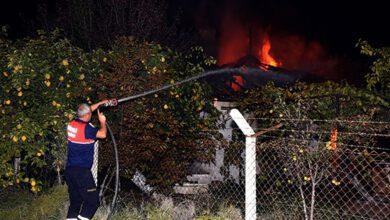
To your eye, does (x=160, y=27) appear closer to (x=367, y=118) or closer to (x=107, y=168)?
(x=107, y=168)

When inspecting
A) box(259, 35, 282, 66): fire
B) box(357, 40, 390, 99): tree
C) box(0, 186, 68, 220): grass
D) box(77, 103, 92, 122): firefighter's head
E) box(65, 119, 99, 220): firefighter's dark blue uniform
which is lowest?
box(0, 186, 68, 220): grass

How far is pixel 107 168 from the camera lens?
7.78m

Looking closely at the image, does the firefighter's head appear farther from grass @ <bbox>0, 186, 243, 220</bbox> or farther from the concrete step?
the concrete step

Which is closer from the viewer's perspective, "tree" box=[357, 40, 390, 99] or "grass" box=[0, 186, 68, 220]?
"grass" box=[0, 186, 68, 220]

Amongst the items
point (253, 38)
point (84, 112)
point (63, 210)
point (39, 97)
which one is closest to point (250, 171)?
point (84, 112)

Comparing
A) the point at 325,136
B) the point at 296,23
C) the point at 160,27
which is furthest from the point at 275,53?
the point at 325,136

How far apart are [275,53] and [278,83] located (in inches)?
513

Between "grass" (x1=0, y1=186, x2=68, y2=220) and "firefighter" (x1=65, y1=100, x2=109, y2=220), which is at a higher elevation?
"firefighter" (x1=65, y1=100, x2=109, y2=220)

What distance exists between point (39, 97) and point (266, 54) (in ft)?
66.0

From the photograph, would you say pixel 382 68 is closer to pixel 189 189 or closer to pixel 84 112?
pixel 189 189

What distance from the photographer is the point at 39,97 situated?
291 inches

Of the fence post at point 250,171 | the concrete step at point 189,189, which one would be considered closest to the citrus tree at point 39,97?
the concrete step at point 189,189

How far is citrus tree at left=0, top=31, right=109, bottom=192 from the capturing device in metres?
6.91

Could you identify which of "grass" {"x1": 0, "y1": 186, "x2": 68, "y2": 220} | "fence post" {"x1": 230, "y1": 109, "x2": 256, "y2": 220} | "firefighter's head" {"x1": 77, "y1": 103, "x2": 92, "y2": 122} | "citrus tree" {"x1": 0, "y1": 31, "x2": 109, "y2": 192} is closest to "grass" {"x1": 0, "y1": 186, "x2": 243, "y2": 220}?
"grass" {"x1": 0, "y1": 186, "x2": 68, "y2": 220}
